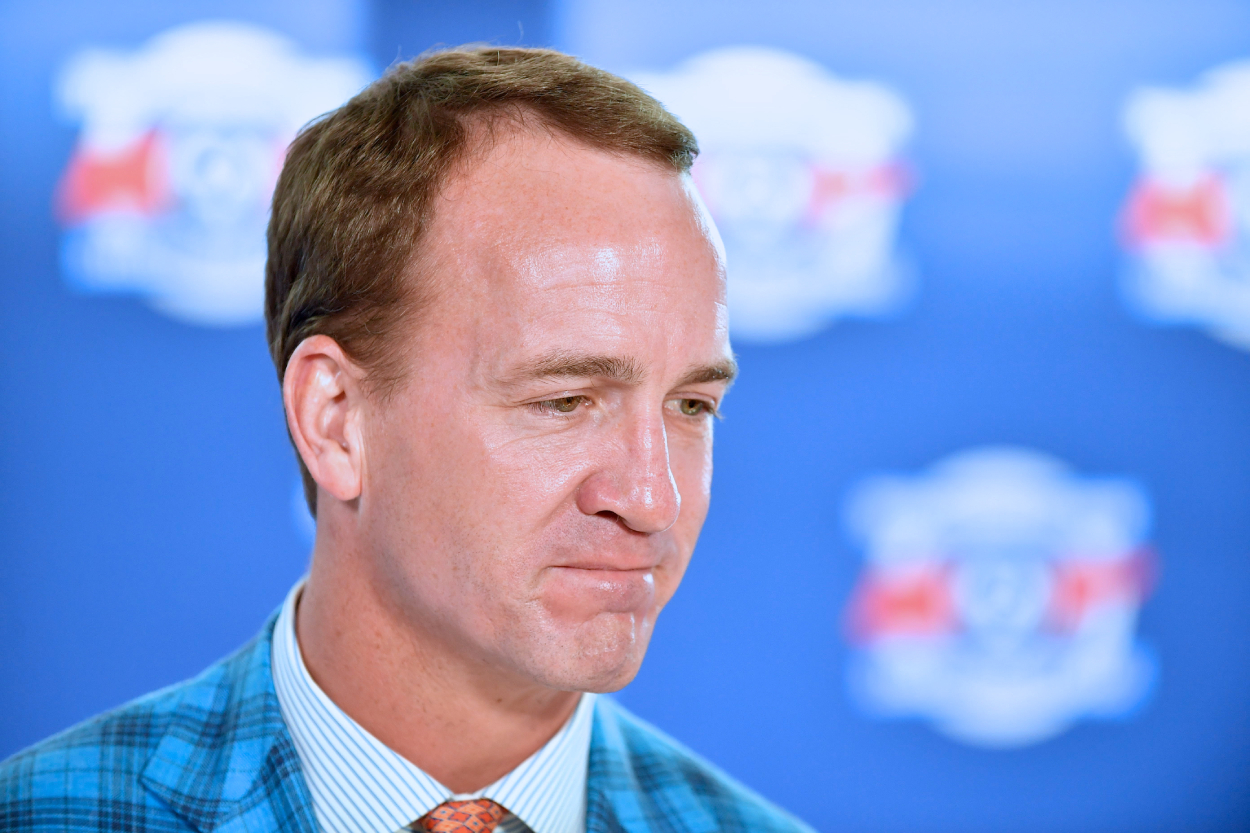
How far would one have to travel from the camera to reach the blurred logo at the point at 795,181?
2.72 metres

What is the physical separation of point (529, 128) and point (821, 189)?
5.75ft

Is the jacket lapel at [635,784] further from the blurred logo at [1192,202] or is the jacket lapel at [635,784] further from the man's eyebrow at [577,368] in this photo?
the blurred logo at [1192,202]

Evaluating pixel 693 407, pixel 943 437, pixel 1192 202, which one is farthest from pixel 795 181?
pixel 693 407

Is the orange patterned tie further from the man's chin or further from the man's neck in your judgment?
the man's chin

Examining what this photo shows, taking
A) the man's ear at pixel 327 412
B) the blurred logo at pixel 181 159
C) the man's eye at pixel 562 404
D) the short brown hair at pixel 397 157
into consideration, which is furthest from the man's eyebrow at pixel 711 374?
the blurred logo at pixel 181 159

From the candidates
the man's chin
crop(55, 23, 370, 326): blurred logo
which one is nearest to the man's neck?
the man's chin

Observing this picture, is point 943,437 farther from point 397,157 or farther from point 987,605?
point 397,157

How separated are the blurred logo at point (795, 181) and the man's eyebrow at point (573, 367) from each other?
168cm

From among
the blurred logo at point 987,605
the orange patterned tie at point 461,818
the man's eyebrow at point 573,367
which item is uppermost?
the blurred logo at point 987,605

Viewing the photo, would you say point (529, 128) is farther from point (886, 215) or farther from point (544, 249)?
point (886, 215)

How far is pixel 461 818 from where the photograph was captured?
1171 mm

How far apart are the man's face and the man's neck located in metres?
0.05

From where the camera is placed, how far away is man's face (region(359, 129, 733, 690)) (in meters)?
1.07

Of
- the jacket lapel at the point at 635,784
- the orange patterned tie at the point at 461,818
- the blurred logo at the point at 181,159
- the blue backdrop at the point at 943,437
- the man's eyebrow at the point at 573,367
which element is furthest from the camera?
the blue backdrop at the point at 943,437
